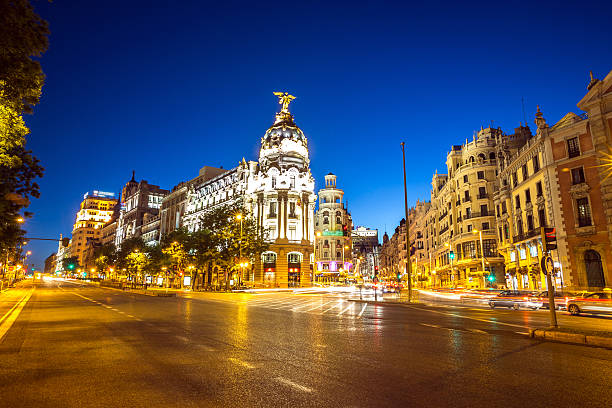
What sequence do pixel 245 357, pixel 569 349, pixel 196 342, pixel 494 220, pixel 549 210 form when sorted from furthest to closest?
pixel 494 220 → pixel 549 210 → pixel 196 342 → pixel 569 349 → pixel 245 357

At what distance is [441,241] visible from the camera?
79062mm

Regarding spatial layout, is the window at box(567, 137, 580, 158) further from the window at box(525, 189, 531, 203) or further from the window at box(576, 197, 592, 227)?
the window at box(525, 189, 531, 203)

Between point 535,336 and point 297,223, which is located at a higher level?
point 297,223

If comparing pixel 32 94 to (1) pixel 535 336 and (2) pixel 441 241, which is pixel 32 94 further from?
(2) pixel 441 241

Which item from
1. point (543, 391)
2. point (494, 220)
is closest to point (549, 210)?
point (494, 220)

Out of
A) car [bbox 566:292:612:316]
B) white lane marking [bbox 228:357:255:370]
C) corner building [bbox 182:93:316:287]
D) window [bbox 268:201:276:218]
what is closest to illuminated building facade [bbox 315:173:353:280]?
corner building [bbox 182:93:316:287]

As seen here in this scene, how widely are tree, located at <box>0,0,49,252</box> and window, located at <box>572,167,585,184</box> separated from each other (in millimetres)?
43715

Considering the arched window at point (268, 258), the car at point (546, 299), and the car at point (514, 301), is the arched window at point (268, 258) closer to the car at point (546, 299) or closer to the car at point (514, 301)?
the car at point (514, 301)

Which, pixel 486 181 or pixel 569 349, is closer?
pixel 569 349

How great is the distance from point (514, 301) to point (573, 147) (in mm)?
22394

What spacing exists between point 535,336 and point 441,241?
71.3m

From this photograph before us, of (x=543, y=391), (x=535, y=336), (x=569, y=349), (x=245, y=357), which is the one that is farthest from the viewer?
(x=535, y=336)

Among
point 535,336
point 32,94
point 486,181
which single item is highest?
point 486,181

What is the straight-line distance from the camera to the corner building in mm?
69000
